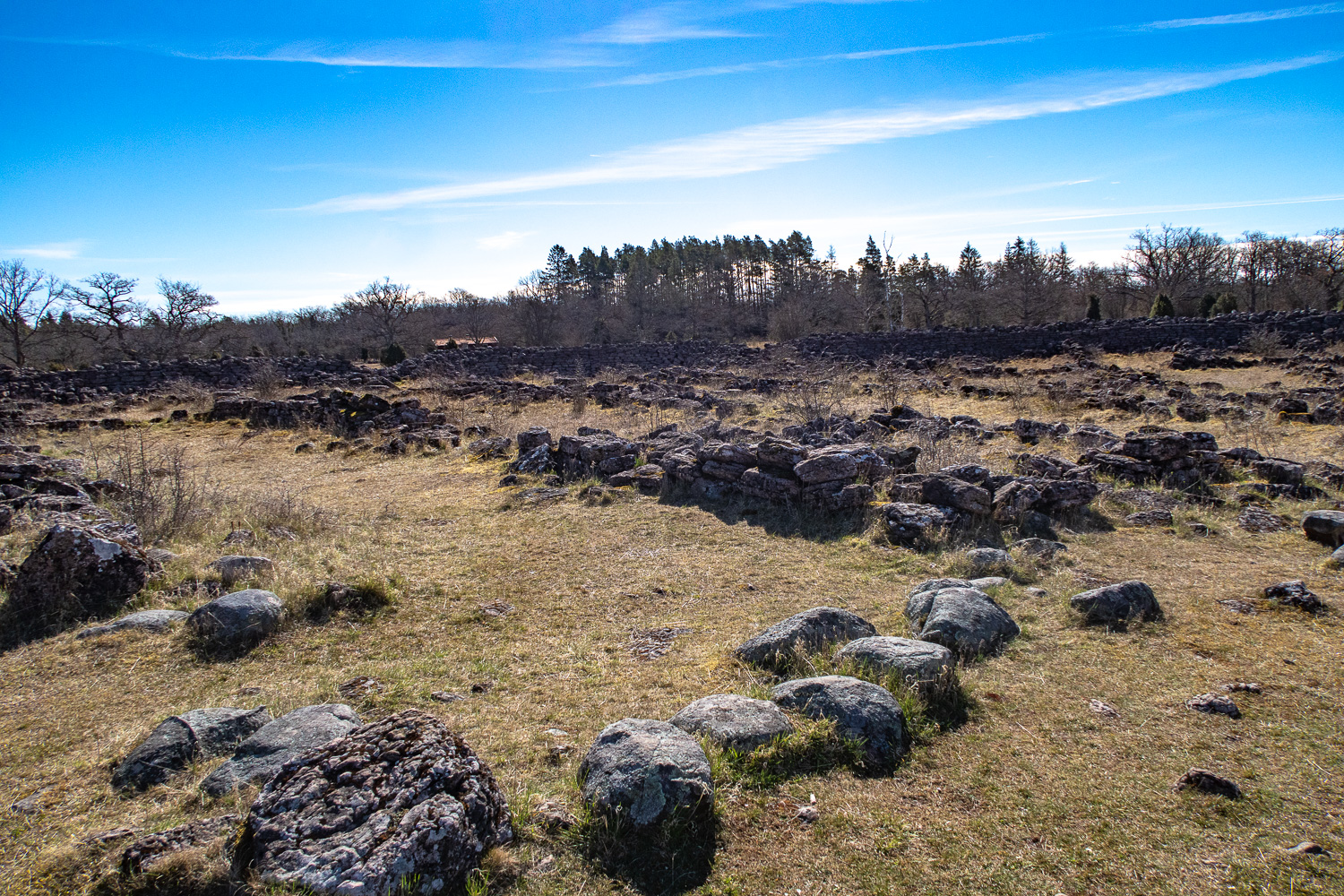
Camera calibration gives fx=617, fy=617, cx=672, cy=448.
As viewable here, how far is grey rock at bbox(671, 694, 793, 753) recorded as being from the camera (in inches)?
145

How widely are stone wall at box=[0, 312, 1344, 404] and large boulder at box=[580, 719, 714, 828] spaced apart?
1125 inches

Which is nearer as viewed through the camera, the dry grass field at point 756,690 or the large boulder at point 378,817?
the large boulder at point 378,817

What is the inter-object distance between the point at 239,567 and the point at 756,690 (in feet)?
18.4

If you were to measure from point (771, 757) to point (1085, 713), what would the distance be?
2.24 meters

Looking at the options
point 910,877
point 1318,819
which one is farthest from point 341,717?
point 1318,819

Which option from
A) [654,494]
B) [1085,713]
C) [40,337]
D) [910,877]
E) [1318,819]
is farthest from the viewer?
[40,337]

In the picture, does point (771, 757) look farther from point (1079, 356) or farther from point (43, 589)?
point (1079, 356)

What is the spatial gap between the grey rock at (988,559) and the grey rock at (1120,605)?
47.2 inches

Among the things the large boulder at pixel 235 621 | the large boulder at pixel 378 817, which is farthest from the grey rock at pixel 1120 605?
the large boulder at pixel 235 621

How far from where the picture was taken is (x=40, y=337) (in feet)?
152

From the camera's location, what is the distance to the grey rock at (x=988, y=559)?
6770mm

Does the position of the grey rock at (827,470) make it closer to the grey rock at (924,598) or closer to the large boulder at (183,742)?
the grey rock at (924,598)

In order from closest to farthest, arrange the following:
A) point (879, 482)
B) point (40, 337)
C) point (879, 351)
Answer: point (879, 482) → point (879, 351) → point (40, 337)

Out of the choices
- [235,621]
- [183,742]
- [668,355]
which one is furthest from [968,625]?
[668,355]
